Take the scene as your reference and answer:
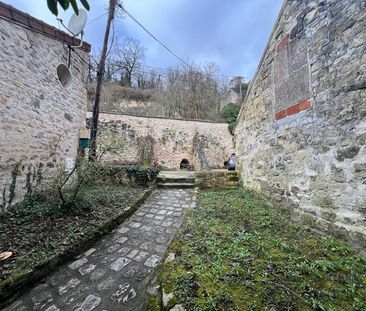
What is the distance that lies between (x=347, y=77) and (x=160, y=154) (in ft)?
35.6

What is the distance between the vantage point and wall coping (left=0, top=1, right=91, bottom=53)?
3604 millimetres

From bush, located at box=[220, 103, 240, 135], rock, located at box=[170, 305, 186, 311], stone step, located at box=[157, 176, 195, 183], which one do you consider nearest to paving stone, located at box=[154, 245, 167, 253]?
rock, located at box=[170, 305, 186, 311]

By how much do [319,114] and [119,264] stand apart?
3.65 metres

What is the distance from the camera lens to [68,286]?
77.7 inches

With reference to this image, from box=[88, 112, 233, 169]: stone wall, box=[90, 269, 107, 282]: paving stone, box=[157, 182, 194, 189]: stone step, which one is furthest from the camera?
box=[88, 112, 233, 169]: stone wall

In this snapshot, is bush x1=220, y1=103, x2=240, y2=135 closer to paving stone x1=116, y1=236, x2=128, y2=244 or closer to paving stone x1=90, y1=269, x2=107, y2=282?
paving stone x1=116, y1=236, x2=128, y2=244

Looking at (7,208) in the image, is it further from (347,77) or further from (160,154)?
(160,154)

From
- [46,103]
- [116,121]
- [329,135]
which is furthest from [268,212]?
[116,121]

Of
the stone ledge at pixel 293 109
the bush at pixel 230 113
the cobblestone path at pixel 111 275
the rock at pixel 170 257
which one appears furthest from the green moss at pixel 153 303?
the bush at pixel 230 113

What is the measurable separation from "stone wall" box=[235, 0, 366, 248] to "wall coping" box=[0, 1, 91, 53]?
5.50 m

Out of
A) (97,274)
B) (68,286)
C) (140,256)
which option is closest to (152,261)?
(140,256)

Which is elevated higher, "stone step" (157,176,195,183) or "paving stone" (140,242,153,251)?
"stone step" (157,176,195,183)

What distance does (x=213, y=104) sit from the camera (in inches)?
782

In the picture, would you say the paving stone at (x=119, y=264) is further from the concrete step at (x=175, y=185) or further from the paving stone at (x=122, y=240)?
the concrete step at (x=175, y=185)
